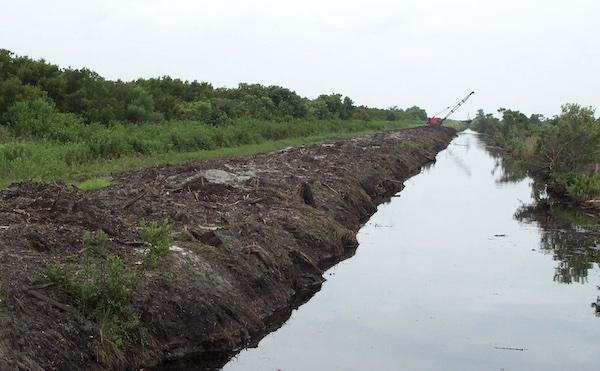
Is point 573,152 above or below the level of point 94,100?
below

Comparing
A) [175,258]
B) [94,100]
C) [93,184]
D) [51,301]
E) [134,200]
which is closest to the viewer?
[51,301]

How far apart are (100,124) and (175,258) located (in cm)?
2269

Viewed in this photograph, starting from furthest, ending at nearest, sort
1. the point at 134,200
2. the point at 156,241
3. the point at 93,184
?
the point at 93,184 → the point at 134,200 → the point at 156,241

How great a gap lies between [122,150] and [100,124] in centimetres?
652

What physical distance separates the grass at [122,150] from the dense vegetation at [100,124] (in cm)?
5

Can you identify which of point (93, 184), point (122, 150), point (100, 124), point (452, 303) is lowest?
point (452, 303)

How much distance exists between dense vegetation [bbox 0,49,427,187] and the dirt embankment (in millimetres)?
4248

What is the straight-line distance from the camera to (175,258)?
9656 millimetres

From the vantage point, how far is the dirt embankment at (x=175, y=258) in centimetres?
722

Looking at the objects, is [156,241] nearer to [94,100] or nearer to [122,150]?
[122,150]

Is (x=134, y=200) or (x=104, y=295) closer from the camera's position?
(x=104, y=295)

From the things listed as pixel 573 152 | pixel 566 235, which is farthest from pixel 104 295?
pixel 573 152

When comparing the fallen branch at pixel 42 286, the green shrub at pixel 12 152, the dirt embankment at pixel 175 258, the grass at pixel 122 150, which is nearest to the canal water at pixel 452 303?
the dirt embankment at pixel 175 258

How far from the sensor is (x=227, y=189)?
16.0m
